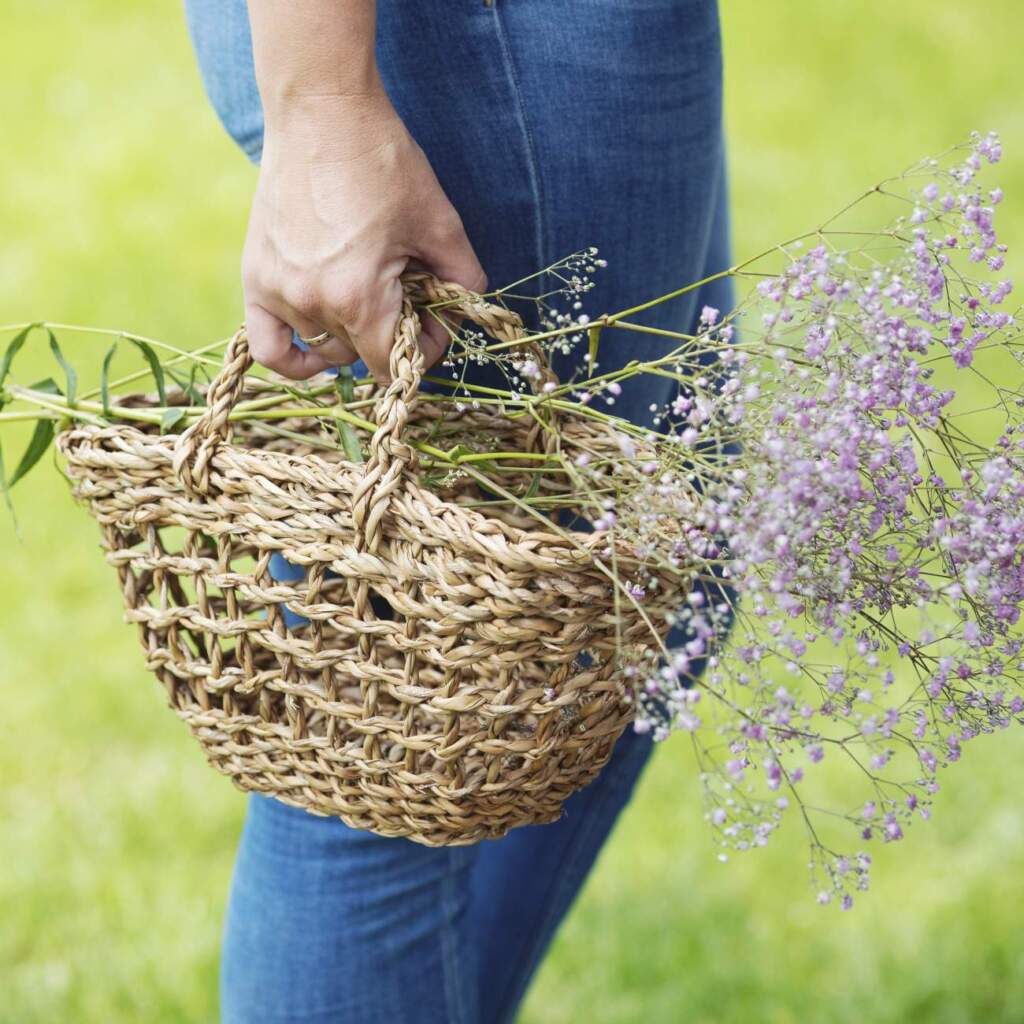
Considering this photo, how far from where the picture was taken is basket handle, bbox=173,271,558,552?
86cm

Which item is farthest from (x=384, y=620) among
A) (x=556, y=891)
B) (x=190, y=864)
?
(x=190, y=864)

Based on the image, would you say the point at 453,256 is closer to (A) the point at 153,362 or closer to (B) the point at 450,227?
(B) the point at 450,227

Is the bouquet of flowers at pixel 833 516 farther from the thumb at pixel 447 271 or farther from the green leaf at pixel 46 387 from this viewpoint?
the green leaf at pixel 46 387

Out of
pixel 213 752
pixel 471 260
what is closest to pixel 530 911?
pixel 213 752

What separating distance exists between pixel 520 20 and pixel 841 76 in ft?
14.5

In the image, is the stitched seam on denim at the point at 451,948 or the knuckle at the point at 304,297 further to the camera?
the stitched seam on denim at the point at 451,948

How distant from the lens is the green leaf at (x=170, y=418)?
1.03 m

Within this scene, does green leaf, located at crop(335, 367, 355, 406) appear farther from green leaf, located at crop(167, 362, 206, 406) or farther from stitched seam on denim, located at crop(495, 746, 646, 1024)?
stitched seam on denim, located at crop(495, 746, 646, 1024)

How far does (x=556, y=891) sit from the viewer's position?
144cm

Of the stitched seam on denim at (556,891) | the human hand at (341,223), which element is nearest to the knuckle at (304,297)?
the human hand at (341,223)

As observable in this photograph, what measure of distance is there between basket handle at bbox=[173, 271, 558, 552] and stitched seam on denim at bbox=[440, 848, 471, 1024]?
0.45 m

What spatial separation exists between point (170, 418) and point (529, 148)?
1.14 feet

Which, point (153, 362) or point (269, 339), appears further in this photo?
point (153, 362)

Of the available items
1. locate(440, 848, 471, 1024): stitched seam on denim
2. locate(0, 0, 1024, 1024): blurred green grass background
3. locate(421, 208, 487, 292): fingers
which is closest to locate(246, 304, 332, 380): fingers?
locate(421, 208, 487, 292): fingers
